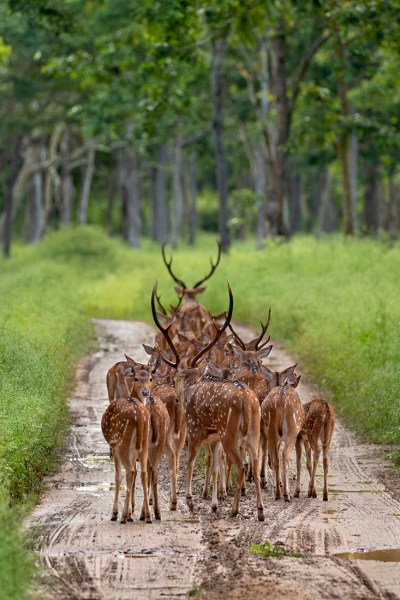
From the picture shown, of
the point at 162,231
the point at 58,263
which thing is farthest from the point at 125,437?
the point at 162,231

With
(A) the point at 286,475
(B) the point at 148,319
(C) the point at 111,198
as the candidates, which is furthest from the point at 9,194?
(A) the point at 286,475

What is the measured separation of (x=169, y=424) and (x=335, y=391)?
5495 millimetres

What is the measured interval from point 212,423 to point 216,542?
1300 mm

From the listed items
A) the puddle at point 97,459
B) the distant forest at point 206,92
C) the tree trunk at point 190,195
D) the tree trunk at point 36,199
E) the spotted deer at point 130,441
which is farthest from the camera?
the tree trunk at point 190,195

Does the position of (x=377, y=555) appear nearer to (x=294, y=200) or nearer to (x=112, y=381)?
(x=112, y=381)

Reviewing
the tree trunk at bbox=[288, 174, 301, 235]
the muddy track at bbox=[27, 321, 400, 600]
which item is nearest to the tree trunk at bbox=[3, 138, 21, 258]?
the tree trunk at bbox=[288, 174, 301, 235]

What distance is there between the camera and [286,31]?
32281mm

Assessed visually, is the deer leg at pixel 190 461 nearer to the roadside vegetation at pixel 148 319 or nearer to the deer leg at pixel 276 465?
the deer leg at pixel 276 465

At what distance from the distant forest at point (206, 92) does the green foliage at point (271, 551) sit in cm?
1284

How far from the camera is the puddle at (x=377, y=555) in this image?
8.32m

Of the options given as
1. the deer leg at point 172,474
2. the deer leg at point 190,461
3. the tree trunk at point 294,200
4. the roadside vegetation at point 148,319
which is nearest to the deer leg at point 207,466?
the deer leg at point 190,461

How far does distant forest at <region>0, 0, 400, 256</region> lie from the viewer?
2203 centimetres

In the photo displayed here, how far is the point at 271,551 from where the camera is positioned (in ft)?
27.6

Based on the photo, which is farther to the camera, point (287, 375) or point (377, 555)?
point (287, 375)
